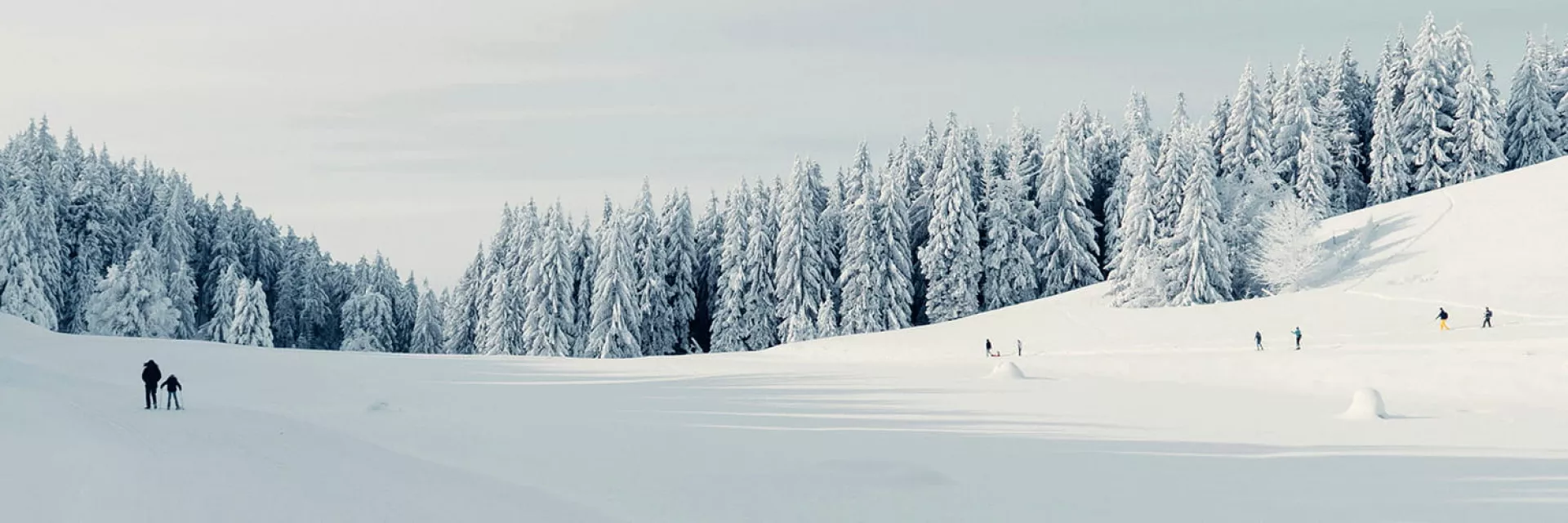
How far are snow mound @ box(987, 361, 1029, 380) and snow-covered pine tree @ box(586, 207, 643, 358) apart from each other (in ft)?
112

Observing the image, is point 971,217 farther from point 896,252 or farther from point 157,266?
point 157,266

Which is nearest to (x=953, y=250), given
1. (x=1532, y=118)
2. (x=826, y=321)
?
(x=826, y=321)

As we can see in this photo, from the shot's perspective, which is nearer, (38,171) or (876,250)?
(876,250)

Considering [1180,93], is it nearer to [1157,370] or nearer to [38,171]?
[1157,370]

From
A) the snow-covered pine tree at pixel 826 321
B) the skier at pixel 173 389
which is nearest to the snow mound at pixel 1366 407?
the skier at pixel 173 389

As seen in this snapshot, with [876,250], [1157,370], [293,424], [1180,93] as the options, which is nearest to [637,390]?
[293,424]

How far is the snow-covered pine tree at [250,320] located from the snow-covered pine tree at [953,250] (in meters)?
45.1

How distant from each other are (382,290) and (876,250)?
49777 millimetres

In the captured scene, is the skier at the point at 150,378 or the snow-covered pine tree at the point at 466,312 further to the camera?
the snow-covered pine tree at the point at 466,312

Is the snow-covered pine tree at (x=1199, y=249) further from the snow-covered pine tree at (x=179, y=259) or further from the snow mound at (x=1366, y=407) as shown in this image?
the snow-covered pine tree at (x=179, y=259)

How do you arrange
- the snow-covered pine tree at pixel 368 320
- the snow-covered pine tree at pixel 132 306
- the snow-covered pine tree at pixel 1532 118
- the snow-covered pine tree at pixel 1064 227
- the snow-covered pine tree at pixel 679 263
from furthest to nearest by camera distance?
1. the snow-covered pine tree at pixel 368 320
2. the snow-covered pine tree at pixel 1532 118
3. the snow-covered pine tree at pixel 679 263
4. the snow-covered pine tree at pixel 1064 227
5. the snow-covered pine tree at pixel 132 306

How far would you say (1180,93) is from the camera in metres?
86.0

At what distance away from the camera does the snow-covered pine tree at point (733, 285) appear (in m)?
65.8

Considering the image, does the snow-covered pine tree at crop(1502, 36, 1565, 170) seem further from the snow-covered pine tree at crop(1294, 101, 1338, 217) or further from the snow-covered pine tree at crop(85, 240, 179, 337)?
the snow-covered pine tree at crop(85, 240, 179, 337)
